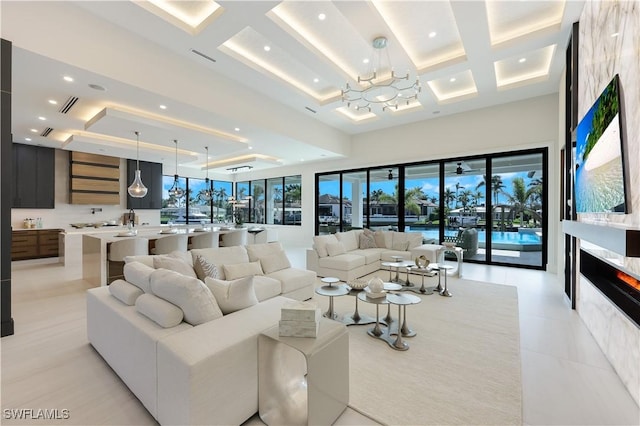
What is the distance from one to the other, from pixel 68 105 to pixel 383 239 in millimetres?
6876

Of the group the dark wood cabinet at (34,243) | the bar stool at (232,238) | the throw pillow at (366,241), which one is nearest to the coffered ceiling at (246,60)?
the bar stool at (232,238)

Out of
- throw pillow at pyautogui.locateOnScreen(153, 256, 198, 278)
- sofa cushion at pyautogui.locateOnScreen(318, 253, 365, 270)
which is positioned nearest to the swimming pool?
sofa cushion at pyautogui.locateOnScreen(318, 253, 365, 270)

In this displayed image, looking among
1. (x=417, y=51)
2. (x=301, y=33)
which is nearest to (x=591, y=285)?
(x=417, y=51)

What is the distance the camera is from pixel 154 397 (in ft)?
5.90

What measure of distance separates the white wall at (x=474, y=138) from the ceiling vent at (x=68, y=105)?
6833 mm

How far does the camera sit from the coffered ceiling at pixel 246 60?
11.2 ft

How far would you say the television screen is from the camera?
224 cm

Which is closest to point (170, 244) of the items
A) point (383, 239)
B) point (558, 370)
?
point (383, 239)

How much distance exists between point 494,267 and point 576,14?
5015 millimetres

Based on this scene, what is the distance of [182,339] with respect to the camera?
5.83 feet

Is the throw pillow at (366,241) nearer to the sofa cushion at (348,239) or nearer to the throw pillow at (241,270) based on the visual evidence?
the sofa cushion at (348,239)

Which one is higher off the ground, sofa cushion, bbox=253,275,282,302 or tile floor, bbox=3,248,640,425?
sofa cushion, bbox=253,275,282,302

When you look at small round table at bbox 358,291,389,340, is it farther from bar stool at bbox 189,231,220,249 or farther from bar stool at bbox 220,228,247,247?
bar stool at bbox 220,228,247,247

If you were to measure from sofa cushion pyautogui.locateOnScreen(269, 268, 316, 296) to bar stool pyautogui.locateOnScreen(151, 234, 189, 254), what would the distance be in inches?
101
